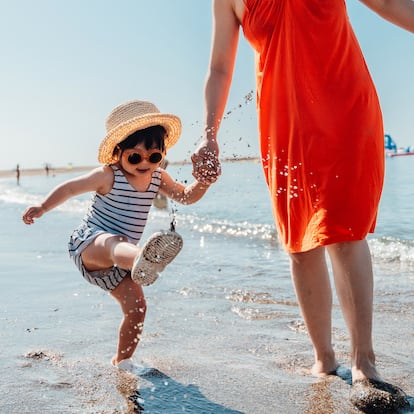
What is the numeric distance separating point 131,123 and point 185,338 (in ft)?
4.46

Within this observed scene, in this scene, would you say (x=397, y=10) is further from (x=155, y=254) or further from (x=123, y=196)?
(x=123, y=196)

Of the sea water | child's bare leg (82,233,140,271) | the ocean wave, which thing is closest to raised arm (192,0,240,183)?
child's bare leg (82,233,140,271)

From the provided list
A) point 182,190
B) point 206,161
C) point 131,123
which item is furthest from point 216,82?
point 182,190

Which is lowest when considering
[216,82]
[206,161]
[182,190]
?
[182,190]

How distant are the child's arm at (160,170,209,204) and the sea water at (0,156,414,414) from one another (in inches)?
3.0

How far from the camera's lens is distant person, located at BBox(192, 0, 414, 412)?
2.49m

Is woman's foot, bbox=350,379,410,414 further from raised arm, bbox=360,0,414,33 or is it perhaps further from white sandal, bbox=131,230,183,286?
raised arm, bbox=360,0,414,33

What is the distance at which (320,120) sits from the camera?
2521 mm

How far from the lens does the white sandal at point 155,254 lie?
2639 millimetres

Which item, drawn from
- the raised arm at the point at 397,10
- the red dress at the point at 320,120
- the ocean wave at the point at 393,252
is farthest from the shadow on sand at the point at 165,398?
the ocean wave at the point at 393,252

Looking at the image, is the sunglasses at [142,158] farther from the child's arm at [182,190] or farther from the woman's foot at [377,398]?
the woman's foot at [377,398]

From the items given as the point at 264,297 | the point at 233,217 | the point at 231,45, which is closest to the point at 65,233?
the point at 233,217

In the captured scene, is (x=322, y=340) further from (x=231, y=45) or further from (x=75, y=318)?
(x=75, y=318)

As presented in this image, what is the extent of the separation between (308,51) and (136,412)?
5.60ft
